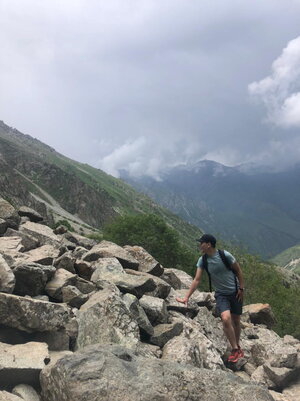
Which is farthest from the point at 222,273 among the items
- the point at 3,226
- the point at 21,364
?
the point at 3,226

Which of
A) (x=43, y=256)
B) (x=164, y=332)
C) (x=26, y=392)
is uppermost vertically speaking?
(x=164, y=332)

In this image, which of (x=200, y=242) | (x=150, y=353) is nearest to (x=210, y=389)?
(x=150, y=353)

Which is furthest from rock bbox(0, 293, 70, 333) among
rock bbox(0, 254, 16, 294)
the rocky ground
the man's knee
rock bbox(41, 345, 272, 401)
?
the man's knee

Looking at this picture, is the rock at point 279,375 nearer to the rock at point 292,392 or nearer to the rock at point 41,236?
the rock at point 292,392

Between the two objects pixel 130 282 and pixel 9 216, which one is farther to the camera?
pixel 9 216

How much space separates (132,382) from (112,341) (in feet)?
12.4

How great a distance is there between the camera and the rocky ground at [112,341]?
8.83 meters

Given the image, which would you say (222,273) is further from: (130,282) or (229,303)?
(130,282)

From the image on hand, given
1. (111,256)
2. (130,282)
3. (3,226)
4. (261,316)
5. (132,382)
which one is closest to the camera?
(132,382)

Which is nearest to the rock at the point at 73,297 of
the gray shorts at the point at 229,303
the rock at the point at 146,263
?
the gray shorts at the point at 229,303

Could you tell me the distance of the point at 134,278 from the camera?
18.0 metres

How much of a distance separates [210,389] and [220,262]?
5997 millimetres

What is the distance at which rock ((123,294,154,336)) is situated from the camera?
1428 cm

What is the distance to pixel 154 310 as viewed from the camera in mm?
15805
